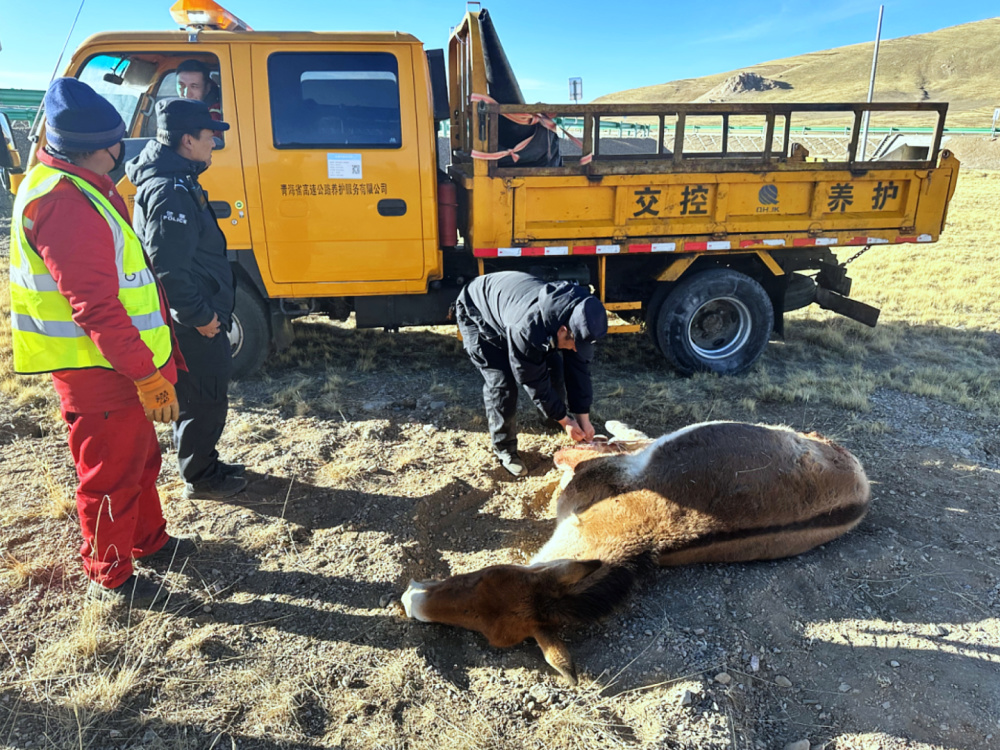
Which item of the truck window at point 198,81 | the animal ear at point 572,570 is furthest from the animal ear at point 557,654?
the truck window at point 198,81

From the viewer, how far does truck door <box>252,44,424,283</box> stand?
450cm

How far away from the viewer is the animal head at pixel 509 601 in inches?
99.6

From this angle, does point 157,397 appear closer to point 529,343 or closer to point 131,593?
point 131,593

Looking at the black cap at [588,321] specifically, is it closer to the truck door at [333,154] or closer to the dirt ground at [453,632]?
the dirt ground at [453,632]

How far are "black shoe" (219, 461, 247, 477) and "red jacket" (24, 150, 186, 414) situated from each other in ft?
4.00

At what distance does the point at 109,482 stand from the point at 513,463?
218 cm

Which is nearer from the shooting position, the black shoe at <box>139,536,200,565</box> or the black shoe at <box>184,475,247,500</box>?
the black shoe at <box>139,536,200,565</box>

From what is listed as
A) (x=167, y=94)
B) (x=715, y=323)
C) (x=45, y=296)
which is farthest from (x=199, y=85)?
(x=715, y=323)

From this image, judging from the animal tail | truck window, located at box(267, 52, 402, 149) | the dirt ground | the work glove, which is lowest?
the dirt ground

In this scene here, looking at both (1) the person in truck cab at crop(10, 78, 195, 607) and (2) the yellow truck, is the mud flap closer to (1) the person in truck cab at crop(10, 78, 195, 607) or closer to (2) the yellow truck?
(2) the yellow truck

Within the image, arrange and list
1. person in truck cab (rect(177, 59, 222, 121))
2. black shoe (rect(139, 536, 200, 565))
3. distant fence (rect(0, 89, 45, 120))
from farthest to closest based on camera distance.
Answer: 1. distant fence (rect(0, 89, 45, 120))
2. person in truck cab (rect(177, 59, 222, 121))
3. black shoe (rect(139, 536, 200, 565))

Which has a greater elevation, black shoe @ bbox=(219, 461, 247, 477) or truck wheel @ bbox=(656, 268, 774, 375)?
truck wheel @ bbox=(656, 268, 774, 375)

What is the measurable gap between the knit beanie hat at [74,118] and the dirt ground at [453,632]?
188 cm

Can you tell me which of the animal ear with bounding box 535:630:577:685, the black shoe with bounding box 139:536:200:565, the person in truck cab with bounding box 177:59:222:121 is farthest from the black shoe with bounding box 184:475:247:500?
the person in truck cab with bounding box 177:59:222:121
